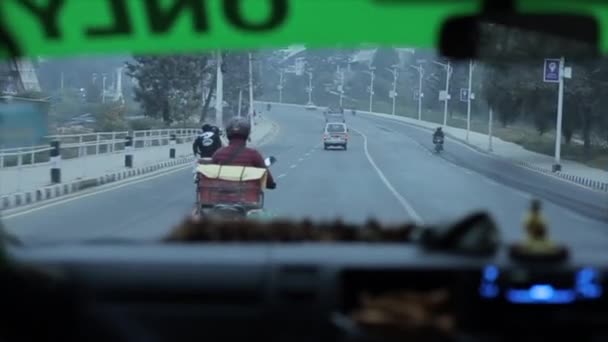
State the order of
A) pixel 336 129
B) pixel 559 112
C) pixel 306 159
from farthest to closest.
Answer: pixel 336 129 < pixel 306 159 < pixel 559 112

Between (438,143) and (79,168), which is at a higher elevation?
(79,168)

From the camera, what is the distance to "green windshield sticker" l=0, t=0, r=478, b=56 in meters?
4.62

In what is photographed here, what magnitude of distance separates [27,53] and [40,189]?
1785cm

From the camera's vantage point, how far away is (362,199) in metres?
20.0

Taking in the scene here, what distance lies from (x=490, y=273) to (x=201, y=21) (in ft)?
5.63

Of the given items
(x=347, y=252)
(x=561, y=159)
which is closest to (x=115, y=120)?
(x=561, y=159)

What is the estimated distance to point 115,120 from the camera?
22.8 meters

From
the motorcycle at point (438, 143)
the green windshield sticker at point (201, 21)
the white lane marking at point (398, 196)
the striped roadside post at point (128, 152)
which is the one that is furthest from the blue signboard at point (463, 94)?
the motorcycle at point (438, 143)

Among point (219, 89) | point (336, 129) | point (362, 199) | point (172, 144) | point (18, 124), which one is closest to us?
point (18, 124)

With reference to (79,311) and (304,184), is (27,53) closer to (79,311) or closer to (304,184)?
(79,311)

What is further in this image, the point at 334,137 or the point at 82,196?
the point at 334,137

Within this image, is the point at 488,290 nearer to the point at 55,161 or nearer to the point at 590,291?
the point at 590,291

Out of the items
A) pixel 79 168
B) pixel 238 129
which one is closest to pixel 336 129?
pixel 79 168

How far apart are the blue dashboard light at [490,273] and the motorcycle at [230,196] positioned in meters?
6.94
